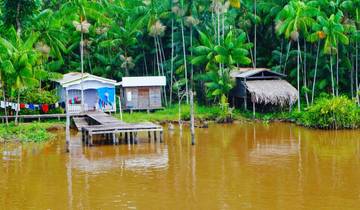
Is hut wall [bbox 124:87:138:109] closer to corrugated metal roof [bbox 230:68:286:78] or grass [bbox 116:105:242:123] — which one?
grass [bbox 116:105:242:123]

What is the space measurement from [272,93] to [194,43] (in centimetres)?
676

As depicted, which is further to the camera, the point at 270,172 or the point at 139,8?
the point at 139,8

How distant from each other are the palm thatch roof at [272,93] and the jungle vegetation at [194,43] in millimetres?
1072

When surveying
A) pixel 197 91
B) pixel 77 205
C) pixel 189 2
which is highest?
pixel 189 2

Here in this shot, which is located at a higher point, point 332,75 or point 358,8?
point 358,8

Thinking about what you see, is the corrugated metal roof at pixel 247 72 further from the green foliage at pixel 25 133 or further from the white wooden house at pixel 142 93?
the green foliage at pixel 25 133

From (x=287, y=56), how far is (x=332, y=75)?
3.51 meters

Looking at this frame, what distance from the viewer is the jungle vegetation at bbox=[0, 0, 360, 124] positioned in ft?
99.3

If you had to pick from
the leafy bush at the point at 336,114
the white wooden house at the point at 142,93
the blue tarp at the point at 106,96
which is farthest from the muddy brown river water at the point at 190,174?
the white wooden house at the point at 142,93

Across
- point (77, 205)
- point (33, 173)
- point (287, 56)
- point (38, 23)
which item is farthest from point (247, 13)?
point (77, 205)

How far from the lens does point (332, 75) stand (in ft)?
105

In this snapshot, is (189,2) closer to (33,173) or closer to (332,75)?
(332,75)

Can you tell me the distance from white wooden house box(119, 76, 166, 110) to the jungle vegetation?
1.18 meters

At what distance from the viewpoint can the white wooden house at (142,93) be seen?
Answer: 34531mm
